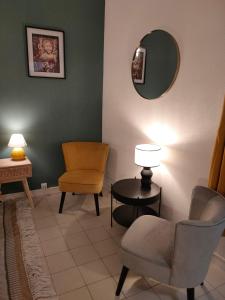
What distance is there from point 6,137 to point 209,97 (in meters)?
2.25

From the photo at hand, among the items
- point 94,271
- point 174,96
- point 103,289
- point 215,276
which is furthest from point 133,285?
point 174,96

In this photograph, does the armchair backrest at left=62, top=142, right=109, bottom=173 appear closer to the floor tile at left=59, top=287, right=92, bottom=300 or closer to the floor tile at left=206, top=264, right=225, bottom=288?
the floor tile at left=59, top=287, right=92, bottom=300

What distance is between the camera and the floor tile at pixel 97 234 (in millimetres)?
2233

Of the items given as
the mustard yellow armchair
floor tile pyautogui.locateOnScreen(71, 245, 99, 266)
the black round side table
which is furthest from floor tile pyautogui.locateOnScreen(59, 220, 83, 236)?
→ the mustard yellow armchair

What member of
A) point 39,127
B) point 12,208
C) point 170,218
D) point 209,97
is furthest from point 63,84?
point 170,218

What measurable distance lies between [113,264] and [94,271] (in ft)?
0.57

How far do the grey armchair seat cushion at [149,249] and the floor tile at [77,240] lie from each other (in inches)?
27.7

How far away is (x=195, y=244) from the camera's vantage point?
4.26ft

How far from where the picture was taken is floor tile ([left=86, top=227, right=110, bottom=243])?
87.9 inches

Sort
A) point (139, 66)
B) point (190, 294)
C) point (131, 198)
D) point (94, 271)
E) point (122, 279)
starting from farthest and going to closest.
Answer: point (139, 66), point (131, 198), point (94, 271), point (122, 279), point (190, 294)

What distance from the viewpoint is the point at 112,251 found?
2.07 metres

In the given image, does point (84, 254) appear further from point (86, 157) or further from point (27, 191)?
point (86, 157)

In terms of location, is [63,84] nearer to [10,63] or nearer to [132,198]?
[10,63]

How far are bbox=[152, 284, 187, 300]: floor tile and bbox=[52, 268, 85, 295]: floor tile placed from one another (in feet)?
1.84
